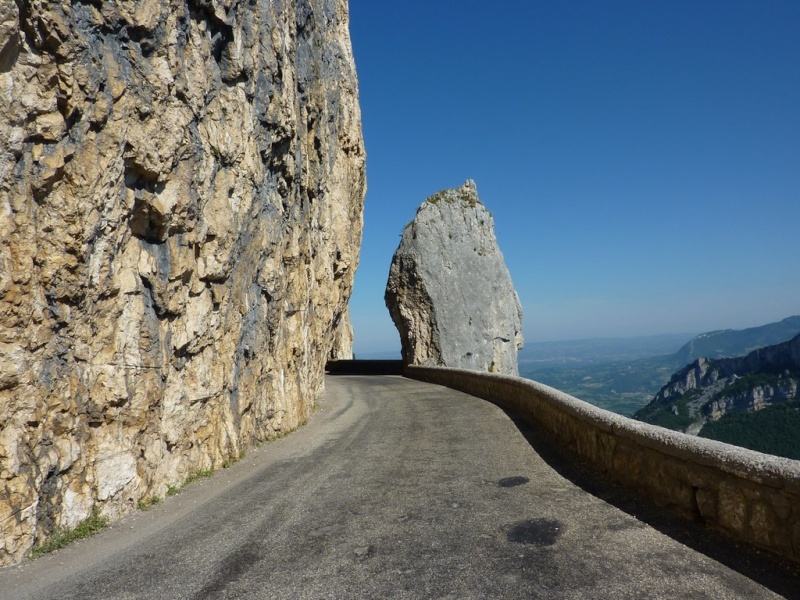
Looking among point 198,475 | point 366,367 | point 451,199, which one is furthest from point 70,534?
point 451,199

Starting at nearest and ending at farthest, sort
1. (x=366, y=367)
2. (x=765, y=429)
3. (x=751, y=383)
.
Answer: (x=366, y=367), (x=765, y=429), (x=751, y=383)

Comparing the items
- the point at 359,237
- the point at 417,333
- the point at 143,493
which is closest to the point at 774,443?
the point at 417,333

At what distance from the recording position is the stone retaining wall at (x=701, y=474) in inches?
207

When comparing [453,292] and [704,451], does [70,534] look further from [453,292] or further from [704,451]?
[453,292]

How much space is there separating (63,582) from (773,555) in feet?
25.7

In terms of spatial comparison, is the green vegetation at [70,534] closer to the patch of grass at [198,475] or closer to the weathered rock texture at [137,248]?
the weathered rock texture at [137,248]

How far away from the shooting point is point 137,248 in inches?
368

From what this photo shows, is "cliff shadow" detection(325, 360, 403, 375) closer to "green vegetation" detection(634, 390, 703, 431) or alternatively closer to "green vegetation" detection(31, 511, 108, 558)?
"green vegetation" detection(31, 511, 108, 558)

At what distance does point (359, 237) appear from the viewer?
3328cm

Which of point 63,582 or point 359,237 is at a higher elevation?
point 359,237

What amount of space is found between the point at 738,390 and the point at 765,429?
102 ft

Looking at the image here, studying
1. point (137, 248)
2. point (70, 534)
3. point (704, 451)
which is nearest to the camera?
point (704, 451)

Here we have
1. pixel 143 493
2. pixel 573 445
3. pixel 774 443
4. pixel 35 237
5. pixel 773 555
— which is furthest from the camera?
pixel 774 443

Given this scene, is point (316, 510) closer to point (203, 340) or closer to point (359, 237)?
point (203, 340)
